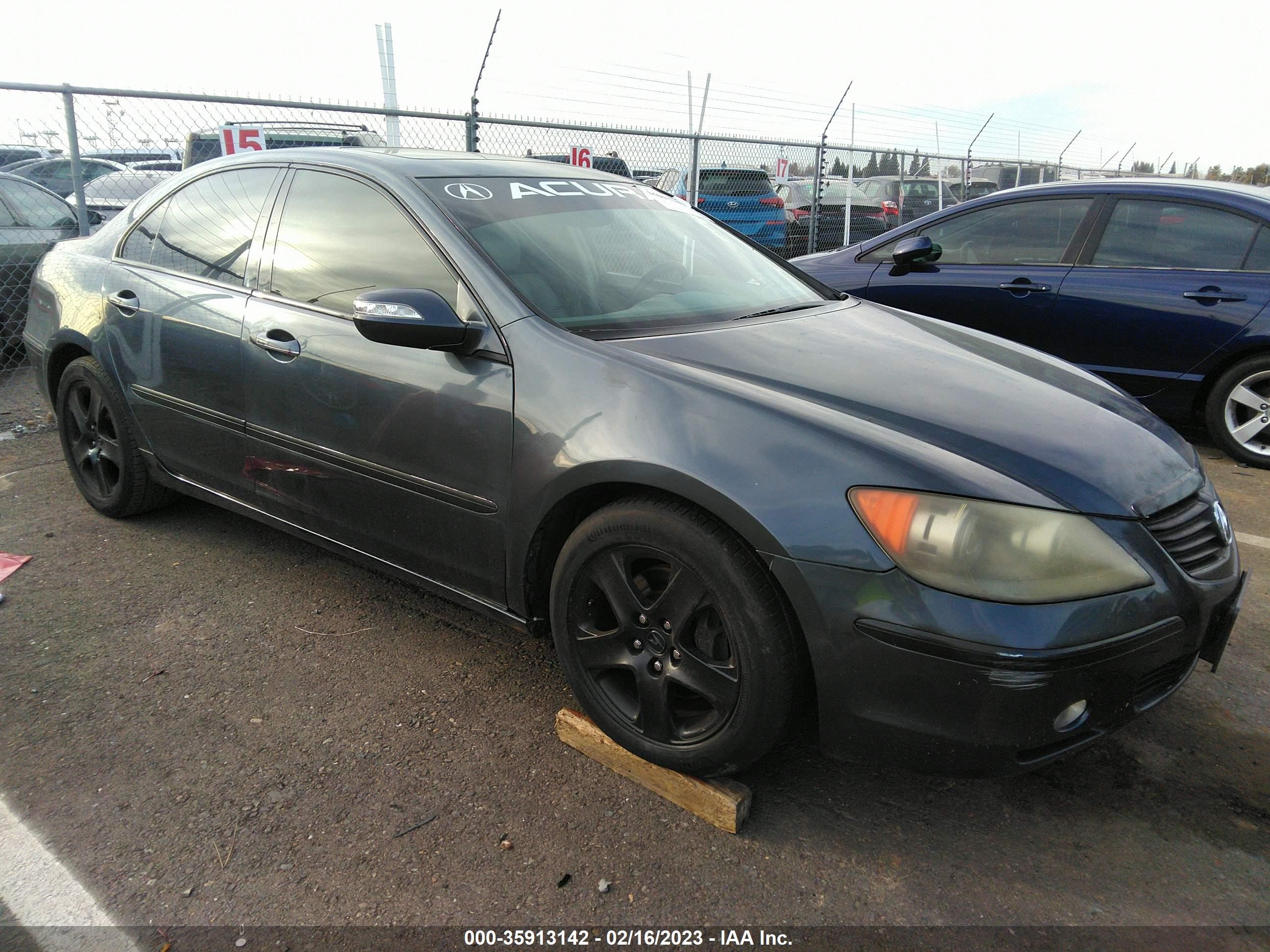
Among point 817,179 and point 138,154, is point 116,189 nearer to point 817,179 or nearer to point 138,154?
point 138,154

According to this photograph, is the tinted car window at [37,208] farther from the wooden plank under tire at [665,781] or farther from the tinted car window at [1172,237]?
the tinted car window at [1172,237]

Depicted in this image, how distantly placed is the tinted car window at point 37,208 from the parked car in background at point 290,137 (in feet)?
3.34

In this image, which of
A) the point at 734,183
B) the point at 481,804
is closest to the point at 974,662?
the point at 481,804

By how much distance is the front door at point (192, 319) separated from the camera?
305 cm

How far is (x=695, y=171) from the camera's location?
9.67m

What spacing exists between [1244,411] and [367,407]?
15.3ft

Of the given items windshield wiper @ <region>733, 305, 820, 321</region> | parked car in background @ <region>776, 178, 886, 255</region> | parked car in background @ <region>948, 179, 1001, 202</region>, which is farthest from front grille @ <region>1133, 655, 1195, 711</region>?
parked car in background @ <region>948, 179, 1001, 202</region>

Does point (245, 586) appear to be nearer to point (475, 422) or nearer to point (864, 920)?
point (475, 422)

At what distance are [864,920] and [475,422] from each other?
1.50 metres

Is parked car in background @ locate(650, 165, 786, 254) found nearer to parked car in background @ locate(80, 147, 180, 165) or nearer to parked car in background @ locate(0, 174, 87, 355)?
parked car in background @ locate(80, 147, 180, 165)

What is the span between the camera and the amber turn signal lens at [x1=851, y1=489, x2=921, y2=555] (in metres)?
1.80

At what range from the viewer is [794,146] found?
11109 millimetres

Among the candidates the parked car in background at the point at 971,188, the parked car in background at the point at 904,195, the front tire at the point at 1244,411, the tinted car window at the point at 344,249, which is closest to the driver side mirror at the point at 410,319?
the tinted car window at the point at 344,249

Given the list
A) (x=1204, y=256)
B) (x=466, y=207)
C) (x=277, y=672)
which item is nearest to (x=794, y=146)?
(x=1204, y=256)
